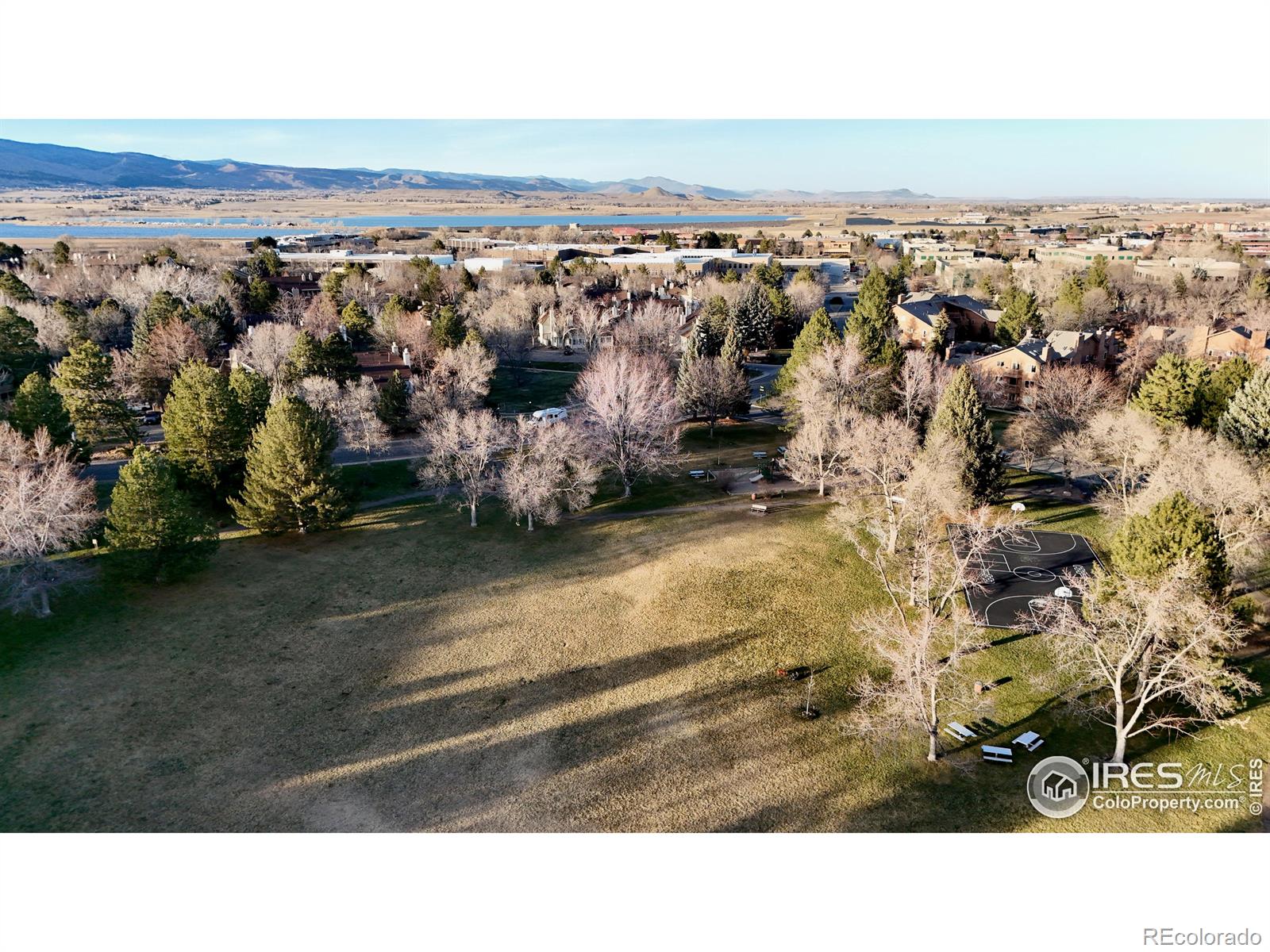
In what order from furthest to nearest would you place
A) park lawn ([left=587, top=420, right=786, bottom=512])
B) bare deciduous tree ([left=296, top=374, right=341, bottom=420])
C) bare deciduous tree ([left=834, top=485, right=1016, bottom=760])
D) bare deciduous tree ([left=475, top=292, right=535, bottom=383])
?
1. bare deciduous tree ([left=475, top=292, right=535, bottom=383])
2. bare deciduous tree ([left=296, top=374, right=341, bottom=420])
3. park lawn ([left=587, top=420, right=786, bottom=512])
4. bare deciduous tree ([left=834, top=485, right=1016, bottom=760])

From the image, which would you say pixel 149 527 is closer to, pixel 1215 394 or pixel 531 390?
pixel 531 390

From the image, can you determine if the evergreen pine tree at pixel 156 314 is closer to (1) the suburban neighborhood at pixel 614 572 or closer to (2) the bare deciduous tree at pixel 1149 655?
(1) the suburban neighborhood at pixel 614 572

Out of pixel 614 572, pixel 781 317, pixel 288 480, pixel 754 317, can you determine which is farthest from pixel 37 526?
pixel 781 317

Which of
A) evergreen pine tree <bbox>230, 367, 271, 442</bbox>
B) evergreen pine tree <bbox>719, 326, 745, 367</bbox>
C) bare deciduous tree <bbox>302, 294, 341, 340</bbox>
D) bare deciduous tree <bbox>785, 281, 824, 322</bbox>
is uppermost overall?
bare deciduous tree <bbox>785, 281, 824, 322</bbox>

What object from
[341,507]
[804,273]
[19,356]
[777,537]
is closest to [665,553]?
[777,537]

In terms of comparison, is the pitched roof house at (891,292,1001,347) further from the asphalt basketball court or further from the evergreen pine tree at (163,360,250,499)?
the evergreen pine tree at (163,360,250,499)

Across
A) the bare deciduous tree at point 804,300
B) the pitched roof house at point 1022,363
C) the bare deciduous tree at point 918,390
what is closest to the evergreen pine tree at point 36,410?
the bare deciduous tree at point 918,390

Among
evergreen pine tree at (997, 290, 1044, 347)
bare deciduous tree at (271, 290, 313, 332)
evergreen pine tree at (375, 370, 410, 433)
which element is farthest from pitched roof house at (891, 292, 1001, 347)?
bare deciduous tree at (271, 290, 313, 332)
